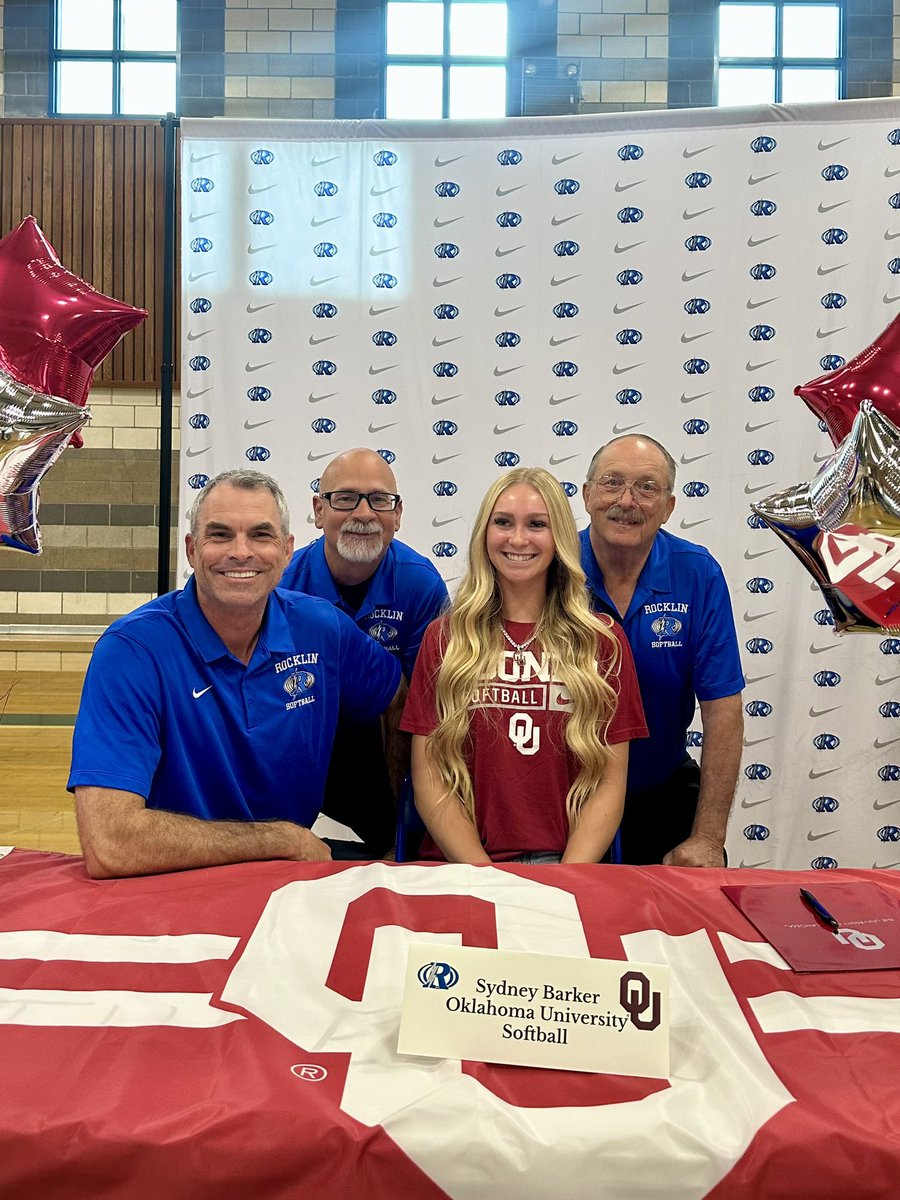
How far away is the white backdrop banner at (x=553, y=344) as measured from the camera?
3.85 m

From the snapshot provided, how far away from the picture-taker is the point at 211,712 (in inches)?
76.5

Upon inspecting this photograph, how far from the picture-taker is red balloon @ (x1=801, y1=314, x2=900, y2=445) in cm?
170

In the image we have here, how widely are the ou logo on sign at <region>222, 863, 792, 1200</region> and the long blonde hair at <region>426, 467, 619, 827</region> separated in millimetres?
479

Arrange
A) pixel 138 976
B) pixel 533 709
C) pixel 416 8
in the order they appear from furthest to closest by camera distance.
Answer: pixel 416 8
pixel 533 709
pixel 138 976

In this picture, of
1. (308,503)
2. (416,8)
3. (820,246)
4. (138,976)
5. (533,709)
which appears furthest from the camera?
(416,8)

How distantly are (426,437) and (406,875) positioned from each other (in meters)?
2.64

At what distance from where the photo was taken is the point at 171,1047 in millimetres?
1086

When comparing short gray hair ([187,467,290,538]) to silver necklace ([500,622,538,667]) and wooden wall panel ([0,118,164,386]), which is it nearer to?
silver necklace ([500,622,538,667])

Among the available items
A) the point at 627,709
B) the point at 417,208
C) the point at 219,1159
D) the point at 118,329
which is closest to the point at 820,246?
the point at 417,208

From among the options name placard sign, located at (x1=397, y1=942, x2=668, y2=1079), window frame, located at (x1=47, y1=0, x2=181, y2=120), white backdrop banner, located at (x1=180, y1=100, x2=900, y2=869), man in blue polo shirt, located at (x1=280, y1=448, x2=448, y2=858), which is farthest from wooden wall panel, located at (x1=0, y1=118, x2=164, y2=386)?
name placard sign, located at (x1=397, y1=942, x2=668, y2=1079)

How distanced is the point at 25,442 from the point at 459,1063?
116 cm

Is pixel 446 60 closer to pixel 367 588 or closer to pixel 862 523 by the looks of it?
pixel 367 588

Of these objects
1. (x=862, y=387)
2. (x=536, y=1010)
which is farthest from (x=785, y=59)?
(x=536, y=1010)

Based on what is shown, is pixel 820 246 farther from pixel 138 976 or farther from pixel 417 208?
pixel 138 976
